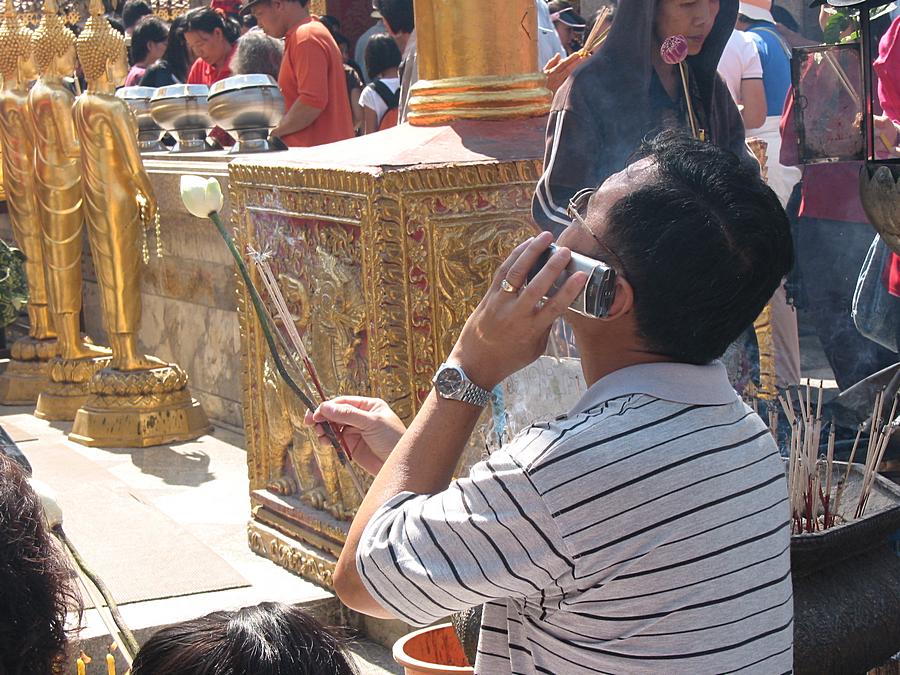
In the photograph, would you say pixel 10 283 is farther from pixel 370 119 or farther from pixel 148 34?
pixel 148 34

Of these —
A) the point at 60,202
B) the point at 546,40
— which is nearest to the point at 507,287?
the point at 546,40

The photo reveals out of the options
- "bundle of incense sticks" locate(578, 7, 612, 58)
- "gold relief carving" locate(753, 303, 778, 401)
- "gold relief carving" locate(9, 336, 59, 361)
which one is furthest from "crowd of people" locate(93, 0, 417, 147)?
"gold relief carving" locate(753, 303, 778, 401)

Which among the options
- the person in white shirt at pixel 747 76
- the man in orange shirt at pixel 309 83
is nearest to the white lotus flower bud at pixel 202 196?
the person in white shirt at pixel 747 76

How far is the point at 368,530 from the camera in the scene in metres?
1.56

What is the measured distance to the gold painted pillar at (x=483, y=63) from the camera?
12.8ft

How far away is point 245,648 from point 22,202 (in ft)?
20.2

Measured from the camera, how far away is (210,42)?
811 cm

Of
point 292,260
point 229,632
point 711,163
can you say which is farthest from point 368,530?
point 292,260

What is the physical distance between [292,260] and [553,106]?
102 cm

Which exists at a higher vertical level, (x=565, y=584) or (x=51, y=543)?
(x=51, y=543)

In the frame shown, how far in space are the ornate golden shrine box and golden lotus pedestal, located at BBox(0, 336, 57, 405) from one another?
346 cm

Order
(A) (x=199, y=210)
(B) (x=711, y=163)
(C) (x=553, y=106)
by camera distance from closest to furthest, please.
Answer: (B) (x=711, y=163) < (A) (x=199, y=210) < (C) (x=553, y=106)

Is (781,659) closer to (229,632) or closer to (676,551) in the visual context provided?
(676,551)

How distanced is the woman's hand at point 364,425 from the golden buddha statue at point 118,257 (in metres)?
4.31
